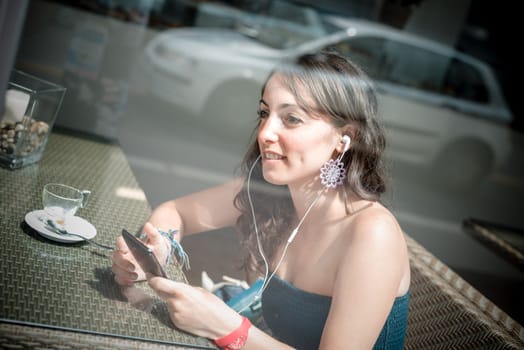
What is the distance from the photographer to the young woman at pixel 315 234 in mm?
1323

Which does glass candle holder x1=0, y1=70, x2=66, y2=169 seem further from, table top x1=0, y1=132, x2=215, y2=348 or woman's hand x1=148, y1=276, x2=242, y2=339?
woman's hand x1=148, y1=276, x2=242, y2=339

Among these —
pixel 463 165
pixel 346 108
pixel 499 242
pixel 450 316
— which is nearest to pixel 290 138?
pixel 346 108

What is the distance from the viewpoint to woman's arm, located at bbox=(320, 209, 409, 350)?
4.34 ft

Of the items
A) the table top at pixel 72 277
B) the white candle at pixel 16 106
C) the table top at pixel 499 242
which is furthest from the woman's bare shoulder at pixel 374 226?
the table top at pixel 499 242

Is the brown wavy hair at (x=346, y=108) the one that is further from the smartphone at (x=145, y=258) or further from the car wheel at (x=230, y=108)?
the car wheel at (x=230, y=108)

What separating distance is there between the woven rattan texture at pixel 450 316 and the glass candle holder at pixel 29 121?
1.14m

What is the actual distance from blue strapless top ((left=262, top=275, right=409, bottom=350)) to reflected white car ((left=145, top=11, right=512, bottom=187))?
2.77 ft

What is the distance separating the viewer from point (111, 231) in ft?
4.99

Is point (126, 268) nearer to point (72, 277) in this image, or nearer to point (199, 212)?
point (72, 277)

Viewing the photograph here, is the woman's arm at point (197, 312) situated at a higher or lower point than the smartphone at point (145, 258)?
lower

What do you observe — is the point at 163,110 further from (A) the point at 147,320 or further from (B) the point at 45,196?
(A) the point at 147,320

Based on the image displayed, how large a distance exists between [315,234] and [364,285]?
0.24 meters

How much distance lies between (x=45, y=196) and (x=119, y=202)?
0.26 meters

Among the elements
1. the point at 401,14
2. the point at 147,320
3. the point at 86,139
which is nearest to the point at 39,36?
the point at 86,139
